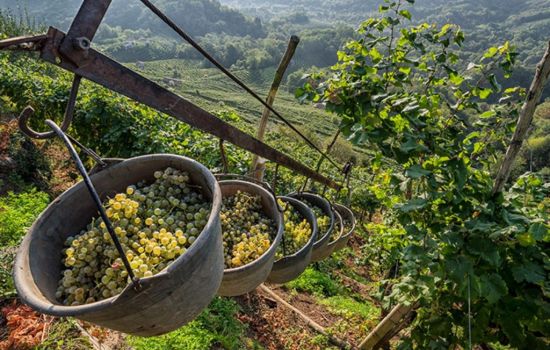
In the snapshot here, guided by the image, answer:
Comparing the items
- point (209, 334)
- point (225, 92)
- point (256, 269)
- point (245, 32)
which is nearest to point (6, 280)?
point (209, 334)

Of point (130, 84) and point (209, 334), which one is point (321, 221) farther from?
point (130, 84)

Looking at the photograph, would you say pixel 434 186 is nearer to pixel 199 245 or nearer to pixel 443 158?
pixel 443 158

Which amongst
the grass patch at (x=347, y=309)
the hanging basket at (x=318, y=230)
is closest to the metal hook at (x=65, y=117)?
the hanging basket at (x=318, y=230)

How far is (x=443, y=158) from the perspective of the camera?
80.3 inches

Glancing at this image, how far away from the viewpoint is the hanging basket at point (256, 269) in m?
1.73

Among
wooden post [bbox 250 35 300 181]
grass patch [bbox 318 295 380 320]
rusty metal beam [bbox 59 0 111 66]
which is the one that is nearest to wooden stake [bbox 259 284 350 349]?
grass patch [bbox 318 295 380 320]

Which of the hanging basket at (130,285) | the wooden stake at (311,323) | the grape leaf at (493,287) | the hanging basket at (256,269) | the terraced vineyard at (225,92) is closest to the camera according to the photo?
the hanging basket at (130,285)

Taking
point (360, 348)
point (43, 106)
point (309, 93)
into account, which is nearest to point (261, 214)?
point (309, 93)

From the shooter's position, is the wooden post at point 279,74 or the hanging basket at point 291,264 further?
the wooden post at point 279,74

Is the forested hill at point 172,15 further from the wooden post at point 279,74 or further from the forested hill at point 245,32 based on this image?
the wooden post at point 279,74

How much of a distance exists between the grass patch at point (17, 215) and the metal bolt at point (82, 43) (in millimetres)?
4522

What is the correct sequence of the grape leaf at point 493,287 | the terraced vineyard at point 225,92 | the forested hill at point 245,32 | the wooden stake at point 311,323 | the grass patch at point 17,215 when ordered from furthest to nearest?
the forested hill at point 245,32
the terraced vineyard at point 225,92
the wooden stake at point 311,323
the grass patch at point 17,215
the grape leaf at point 493,287

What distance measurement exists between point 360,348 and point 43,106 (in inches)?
353

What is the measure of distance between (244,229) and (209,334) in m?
2.98
